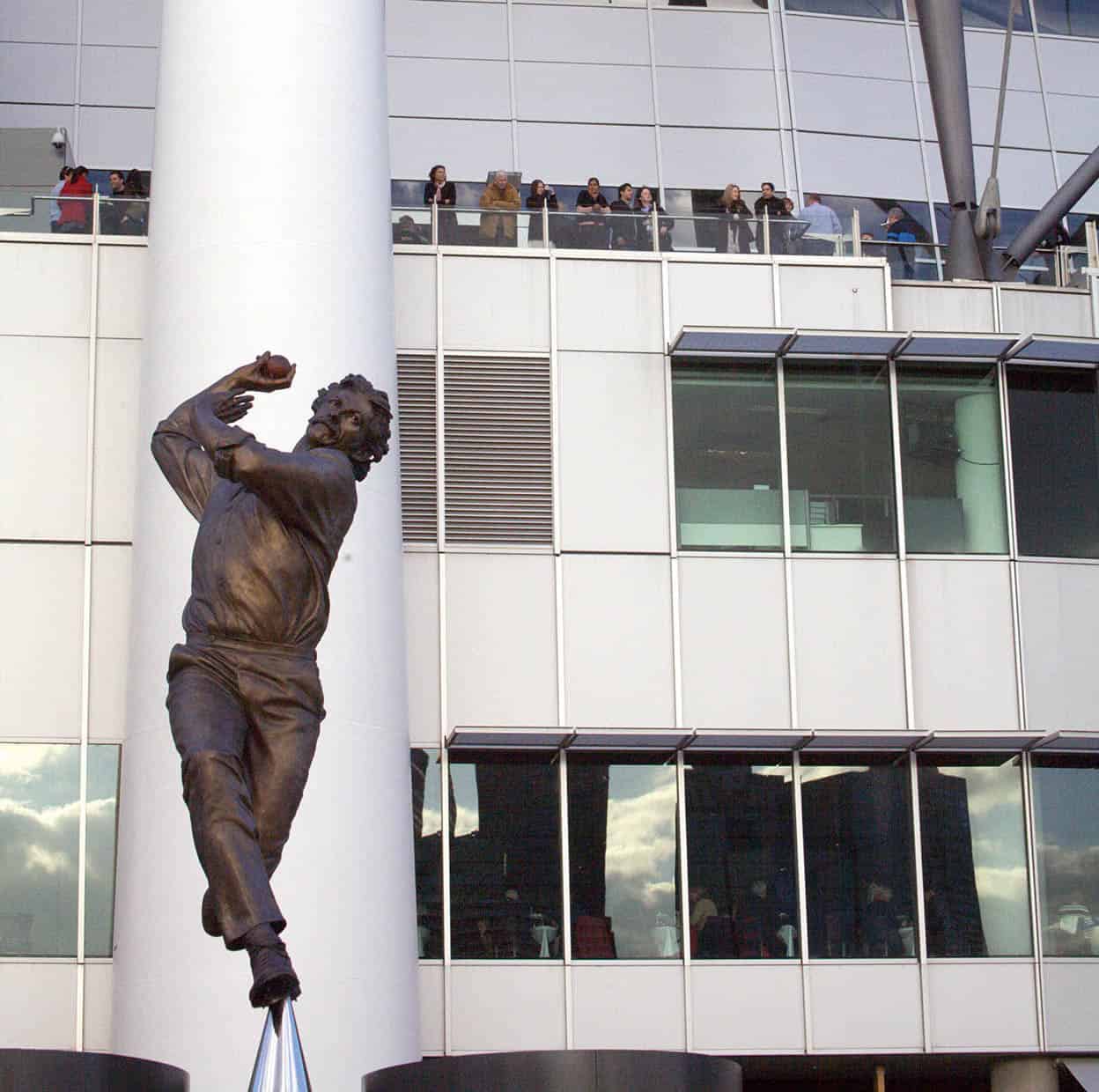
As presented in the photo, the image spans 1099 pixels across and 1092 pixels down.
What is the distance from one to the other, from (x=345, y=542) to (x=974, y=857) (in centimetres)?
853

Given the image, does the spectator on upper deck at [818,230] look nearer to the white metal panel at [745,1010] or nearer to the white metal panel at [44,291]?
the white metal panel at [44,291]

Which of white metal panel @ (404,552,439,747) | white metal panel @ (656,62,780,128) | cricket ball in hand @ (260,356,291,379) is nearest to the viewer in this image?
cricket ball in hand @ (260,356,291,379)

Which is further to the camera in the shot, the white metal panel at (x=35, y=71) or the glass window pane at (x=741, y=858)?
the white metal panel at (x=35, y=71)

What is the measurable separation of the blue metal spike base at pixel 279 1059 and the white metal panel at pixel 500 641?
18047 millimetres

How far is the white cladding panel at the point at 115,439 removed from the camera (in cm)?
2572

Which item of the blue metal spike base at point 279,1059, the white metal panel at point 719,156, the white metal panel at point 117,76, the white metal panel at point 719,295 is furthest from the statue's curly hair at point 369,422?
the white metal panel at point 117,76

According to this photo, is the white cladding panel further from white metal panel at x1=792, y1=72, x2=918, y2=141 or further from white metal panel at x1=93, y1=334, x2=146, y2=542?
white metal panel at x1=792, y1=72, x2=918, y2=141

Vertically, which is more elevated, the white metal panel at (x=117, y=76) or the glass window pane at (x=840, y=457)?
the white metal panel at (x=117, y=76)

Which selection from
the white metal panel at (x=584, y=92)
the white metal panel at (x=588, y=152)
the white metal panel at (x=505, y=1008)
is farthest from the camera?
the white metal panel at (x=584, y=92)

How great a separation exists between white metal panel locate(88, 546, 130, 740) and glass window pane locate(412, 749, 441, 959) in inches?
128

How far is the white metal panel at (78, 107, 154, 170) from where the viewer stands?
121 ft

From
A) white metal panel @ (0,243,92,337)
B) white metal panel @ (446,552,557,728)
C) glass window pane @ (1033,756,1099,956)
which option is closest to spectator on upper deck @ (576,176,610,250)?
white metal panel @ (446,552,557,728)

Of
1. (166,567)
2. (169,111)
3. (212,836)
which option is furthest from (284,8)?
(212,836)

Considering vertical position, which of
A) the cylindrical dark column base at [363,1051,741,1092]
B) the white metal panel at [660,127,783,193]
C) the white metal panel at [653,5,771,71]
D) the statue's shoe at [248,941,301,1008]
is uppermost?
the white metal panel at [653,5,771,71]
